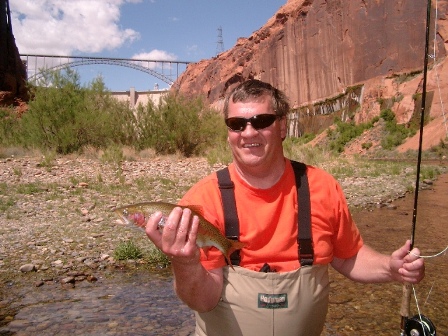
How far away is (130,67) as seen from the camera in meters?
88.2

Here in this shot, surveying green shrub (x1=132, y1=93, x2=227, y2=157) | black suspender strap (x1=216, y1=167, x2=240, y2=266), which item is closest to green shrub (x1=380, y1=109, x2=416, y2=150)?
green shrub (x1=132, y1=93, x2=227, y2=157)

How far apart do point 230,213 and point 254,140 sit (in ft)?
1.39

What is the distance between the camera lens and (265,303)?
2295 mm

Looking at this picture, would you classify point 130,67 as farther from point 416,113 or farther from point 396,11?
point 416,113

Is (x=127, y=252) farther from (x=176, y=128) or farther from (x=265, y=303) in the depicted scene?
(x=176, y=128)

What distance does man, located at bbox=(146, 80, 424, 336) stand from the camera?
2.29m

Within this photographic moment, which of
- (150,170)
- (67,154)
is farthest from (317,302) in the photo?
(67,154)

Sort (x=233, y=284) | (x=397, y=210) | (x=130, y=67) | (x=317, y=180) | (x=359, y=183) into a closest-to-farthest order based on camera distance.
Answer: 1. (x=233, y=284)
2. (x=317, y=180)
3. (x=397, y=210)
4. (x=359, y=183)
5. (x=130, y=67)

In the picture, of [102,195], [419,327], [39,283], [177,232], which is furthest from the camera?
[102,195]

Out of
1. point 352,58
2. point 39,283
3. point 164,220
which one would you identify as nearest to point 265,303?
point 164,220

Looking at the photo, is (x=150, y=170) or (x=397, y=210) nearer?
(x=397, y=210)

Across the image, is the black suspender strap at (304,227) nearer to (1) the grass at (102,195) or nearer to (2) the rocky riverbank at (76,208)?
(2) the rocky riverbank at (76,208)

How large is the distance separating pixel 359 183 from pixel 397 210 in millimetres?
4171

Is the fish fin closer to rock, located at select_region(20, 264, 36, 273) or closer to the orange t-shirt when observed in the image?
the orange t-shirt
